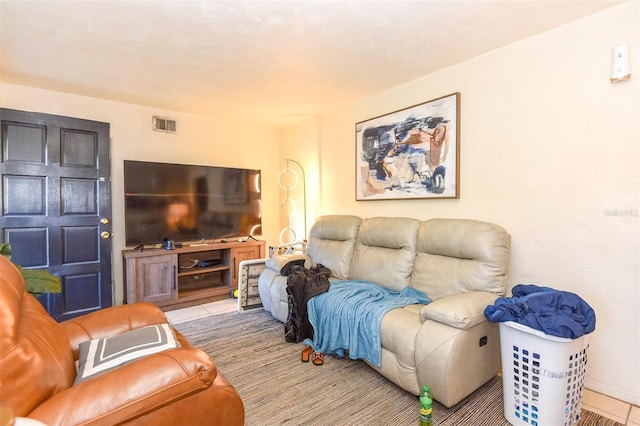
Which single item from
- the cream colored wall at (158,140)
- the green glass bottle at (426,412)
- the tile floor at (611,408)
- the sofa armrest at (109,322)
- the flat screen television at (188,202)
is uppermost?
the cream colored wall at (158,140)

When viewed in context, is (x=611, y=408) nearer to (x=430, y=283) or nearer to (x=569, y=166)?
(x=430, y=283)

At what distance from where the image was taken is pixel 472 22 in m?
1.97

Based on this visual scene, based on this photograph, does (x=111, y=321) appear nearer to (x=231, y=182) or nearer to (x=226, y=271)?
(x=226, y=271)

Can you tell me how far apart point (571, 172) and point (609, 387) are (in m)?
1.32

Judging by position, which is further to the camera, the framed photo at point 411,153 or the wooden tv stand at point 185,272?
the wooden tv stand at point 185,272

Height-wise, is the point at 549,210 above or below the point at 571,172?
below

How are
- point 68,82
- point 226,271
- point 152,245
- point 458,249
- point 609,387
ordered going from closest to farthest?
point 609,387
point 458,249
point 68,82
point 152,245
point 226,271

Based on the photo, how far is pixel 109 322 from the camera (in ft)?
5.28

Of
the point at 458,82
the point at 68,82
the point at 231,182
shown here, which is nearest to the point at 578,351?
the point at 458,82

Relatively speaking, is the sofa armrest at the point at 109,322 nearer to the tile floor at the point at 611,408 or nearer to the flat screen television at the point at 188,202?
the flat screen television at the point at 188,202

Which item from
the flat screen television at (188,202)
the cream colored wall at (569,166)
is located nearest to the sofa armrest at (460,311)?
the cream colored wall at (569,166)

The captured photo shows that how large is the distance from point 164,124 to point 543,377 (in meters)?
4.19

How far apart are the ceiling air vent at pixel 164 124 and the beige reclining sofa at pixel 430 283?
2.10 meters

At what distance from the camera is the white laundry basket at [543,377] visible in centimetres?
148
